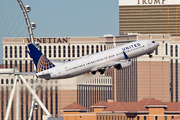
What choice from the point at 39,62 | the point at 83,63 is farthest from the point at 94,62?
the point at 39,62

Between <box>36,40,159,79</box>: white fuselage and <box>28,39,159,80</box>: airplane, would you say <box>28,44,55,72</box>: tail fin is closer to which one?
<box>28,39,159,80</box>: airplane

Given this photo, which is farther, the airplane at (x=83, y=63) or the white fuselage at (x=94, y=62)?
the airplane at (x=83, y=63)

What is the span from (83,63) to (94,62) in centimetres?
345

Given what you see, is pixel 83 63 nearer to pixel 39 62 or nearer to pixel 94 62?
pixel 94 62

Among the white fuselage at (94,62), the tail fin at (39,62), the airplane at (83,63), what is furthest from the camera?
the tail fin at (39,62)

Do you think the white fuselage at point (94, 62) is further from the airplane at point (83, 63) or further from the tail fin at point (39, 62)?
the tail fin at point (39, 62)

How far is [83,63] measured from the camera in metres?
171

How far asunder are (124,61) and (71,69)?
622 inches

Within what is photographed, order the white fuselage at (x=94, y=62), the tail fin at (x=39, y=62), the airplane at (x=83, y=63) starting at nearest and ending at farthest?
1. the white fuselage at (x=94, y=62)
2. the airplane at (x=83, y=63)
3. the tail fin at (x=39, y=62)

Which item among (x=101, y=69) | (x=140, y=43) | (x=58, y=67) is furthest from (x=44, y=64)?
(x=140, y=43)

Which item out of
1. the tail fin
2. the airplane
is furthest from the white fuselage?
the tail fin

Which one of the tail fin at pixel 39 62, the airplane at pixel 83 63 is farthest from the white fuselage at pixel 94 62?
the tail fin at pixel 39 62

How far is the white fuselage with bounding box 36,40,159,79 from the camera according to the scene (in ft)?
550

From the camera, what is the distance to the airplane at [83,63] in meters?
168
